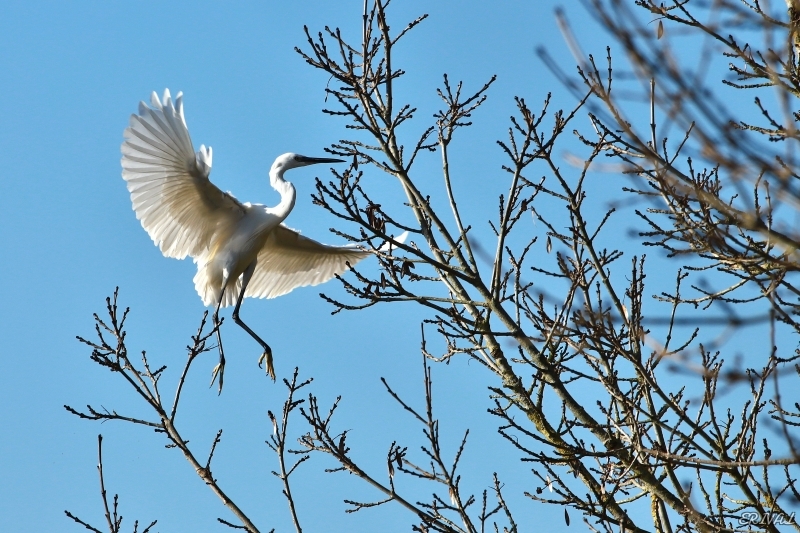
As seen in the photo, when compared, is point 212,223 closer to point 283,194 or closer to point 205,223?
point 205,223

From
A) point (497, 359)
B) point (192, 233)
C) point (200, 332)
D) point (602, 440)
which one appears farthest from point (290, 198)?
point (602, 440)

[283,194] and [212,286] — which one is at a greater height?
[283,194]

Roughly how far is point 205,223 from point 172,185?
0.83 m

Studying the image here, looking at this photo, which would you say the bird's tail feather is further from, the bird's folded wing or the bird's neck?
the bird's neck

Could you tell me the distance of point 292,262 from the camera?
1034 cm

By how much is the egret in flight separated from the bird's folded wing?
0.04 feet

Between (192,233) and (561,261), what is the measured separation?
5.37 metres

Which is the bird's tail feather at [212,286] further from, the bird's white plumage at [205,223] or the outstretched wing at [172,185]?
the outstretched wing at [172,185]

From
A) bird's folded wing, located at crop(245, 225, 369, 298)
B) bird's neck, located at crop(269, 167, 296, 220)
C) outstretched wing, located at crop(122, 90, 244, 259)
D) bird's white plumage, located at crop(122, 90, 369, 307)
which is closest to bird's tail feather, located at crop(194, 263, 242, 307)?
bird's white plumage, located at crop(122, 90, 369, 307)

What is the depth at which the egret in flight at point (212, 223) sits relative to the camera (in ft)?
24.7

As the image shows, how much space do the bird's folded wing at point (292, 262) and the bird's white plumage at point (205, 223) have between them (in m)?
0.01

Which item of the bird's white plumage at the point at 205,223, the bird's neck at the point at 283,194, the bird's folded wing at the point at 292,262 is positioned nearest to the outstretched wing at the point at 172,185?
the bird's white plumage at the point at 205,223

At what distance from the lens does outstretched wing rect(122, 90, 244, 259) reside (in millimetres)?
7359

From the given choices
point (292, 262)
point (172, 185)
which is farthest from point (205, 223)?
point (292, 262)
